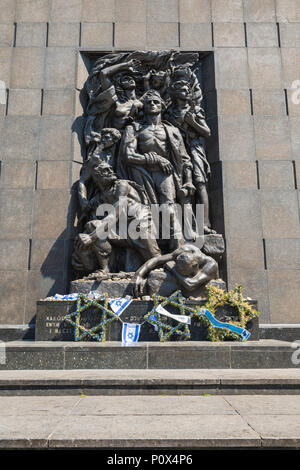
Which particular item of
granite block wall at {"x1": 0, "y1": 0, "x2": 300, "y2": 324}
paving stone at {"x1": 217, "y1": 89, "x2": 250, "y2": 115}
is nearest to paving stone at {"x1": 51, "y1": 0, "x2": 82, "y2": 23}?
granite block wall at {"x1": 0, "y1": 0, "x2": 300, "y2": 324}

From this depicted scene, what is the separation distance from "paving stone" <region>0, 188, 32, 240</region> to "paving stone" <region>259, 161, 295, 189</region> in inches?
293

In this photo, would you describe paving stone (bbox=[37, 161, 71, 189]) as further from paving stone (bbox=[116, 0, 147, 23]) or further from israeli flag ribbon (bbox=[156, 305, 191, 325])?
paving stone (bbox=[116, 0, 147, 23])

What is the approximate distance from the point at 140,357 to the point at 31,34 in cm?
1169

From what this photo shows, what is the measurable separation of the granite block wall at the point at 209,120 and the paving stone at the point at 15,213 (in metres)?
0.03

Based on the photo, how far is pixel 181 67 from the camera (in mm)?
12891

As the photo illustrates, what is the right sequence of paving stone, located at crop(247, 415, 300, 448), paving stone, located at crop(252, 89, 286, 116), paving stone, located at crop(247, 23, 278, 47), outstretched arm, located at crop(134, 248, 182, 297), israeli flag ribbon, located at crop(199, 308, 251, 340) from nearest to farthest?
paving stone, located at crop(247, 415, 300, 448), israeli flag ribbon, located at crop(199, 308, 251, 340), outstretched arm, located at crop(134, 248, 182, 297), paving stone, located at crop(252, 89, 286, 116), paving stone, located at crop(247, 23, 278, 47)

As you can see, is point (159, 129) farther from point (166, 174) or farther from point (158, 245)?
point (158, 245)

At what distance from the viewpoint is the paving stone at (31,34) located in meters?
13.2

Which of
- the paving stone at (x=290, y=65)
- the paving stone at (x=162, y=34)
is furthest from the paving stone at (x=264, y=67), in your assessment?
the paving stone at (x=162, y=34)

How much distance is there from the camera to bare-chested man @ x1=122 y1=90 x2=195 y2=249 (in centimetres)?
1174

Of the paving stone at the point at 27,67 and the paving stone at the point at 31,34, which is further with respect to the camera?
the paving stone at the point at 31,34

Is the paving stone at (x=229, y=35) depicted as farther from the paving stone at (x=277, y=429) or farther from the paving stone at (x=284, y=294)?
the paving stone at (x=277, y=429)

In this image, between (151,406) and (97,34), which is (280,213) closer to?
(151,406)

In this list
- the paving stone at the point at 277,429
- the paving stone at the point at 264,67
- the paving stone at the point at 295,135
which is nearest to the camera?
the paving stone at the point at 277,429
